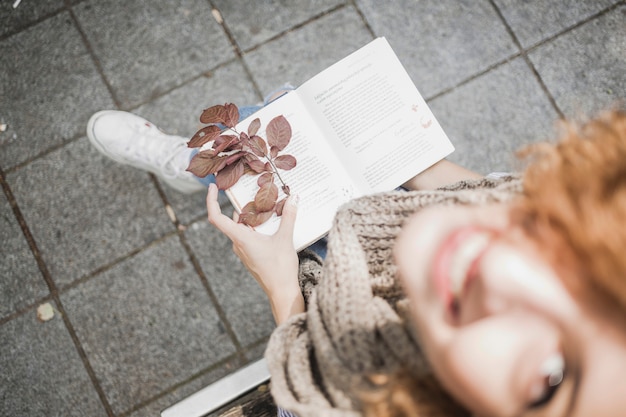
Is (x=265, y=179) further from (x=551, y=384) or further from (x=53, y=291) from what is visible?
(x=53, y=291)

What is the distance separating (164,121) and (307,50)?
2.11 feet

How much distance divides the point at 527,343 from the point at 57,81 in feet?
6.39

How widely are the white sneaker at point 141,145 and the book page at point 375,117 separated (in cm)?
58

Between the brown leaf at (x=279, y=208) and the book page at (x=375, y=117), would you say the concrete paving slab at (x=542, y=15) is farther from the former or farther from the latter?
the brown leaf at (x=279, y=208)

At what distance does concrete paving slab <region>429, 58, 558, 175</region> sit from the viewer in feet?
5.99

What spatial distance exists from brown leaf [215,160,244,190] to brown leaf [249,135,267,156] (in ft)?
0.16

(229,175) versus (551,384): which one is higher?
(229,175)

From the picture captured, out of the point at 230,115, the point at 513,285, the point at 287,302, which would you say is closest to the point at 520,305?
the point at 513,285

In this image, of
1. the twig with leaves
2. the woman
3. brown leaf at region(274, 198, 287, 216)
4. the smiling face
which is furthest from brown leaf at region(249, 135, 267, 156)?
the smiling face

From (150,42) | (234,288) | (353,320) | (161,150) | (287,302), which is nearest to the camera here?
(353,320)

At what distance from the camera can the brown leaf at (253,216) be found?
1.22 meters

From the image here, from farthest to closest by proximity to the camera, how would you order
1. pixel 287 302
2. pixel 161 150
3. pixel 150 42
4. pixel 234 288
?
pixel 150 42 < pixel 234 288 < pixel 161 150 < pixel 287 302

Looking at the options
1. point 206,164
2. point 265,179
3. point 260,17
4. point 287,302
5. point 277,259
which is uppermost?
point 260,17

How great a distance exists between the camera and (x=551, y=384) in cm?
60
